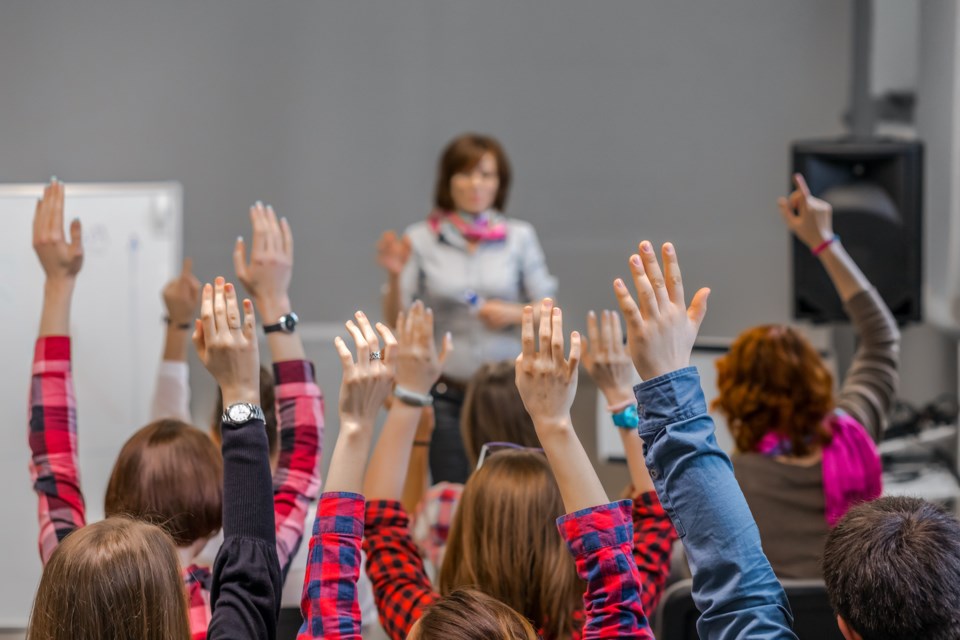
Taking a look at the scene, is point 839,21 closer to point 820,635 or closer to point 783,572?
point 783,572

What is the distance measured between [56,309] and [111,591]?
848 millimetres

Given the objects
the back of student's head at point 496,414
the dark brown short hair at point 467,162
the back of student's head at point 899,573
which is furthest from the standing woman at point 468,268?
the back of student's head at point 899,573

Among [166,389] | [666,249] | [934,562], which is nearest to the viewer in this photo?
[934,562]

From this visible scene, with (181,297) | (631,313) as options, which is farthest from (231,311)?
(181,297)

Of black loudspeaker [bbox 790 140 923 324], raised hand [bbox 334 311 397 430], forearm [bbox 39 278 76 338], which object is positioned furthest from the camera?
black loudspeaker [bbox 790 140 923 324]

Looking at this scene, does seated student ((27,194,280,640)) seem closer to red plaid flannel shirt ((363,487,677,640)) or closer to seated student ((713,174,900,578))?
red plaid flannel shirt ((363,487,677,640))

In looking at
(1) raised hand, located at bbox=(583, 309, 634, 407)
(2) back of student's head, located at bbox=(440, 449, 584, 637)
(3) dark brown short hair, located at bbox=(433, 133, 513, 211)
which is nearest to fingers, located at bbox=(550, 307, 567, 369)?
(2) back of student's head, located at bbox=(440, 449, 584, 637)

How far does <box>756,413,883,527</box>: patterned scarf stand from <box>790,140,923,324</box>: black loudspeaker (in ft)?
4.13

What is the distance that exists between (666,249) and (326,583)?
22.3 inches

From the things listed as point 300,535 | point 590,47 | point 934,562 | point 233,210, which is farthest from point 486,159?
point 934,562

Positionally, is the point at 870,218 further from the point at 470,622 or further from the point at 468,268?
the point at 470,622

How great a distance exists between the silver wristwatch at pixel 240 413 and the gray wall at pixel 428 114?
2.86 m

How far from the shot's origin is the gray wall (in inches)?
163

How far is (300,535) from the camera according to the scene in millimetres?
Answer: 1664
